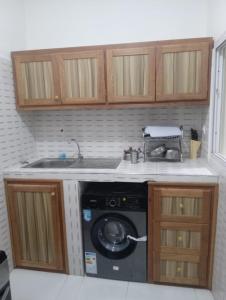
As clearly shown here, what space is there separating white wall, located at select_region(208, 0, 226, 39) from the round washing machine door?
5.39ft

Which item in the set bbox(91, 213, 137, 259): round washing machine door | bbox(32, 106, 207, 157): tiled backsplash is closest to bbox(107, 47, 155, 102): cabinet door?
bbox(32, 106, 207, 157): tiled backsplash

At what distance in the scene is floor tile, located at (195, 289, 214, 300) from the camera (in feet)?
5.74

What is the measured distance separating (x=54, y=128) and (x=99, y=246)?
4.38 ft

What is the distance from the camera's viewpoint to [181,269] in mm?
1845

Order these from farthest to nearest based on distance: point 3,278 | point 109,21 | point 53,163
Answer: point 53,163, point 109,21, point 3,278

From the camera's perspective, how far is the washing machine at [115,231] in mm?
1837

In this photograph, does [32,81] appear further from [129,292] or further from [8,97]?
[129,292]

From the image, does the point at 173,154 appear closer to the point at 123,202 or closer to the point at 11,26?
the point at 123,202

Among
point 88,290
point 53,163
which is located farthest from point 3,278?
point 53,163

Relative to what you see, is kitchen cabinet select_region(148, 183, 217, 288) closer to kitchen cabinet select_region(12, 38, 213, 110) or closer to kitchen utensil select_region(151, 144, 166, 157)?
kitchen utensil select_region(151, 144, 166, 157)

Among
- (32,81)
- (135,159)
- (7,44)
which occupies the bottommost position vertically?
(135,159)

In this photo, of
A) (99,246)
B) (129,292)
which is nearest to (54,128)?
(99,246)

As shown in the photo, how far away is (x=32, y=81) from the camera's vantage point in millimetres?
2092

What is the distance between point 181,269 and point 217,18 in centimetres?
205
